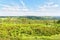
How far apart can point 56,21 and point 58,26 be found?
56 cm

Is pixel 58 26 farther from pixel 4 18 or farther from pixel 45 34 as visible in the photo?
pixel 4 18

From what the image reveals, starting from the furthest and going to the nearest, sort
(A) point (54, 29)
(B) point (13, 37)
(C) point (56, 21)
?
1. (C) point (56, 21)
2. (A) point (54, 29)
3. (B) point (13, 37)

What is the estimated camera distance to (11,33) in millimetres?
5648

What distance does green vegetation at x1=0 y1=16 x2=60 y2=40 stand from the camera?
547 cm

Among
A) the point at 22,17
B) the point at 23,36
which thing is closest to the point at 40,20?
the point at 22,17

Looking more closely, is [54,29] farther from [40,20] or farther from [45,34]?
[40,20]

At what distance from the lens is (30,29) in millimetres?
5992

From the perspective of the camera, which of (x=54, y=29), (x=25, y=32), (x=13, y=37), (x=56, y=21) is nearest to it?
(x=13, y=37)

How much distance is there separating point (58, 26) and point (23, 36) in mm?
1712

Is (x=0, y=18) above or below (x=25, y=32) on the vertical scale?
above

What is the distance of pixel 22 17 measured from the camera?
716cm

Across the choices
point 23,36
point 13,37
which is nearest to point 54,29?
point 23,36

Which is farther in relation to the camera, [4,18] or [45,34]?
[4,18]

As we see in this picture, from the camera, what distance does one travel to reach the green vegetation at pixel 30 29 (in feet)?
17.9
